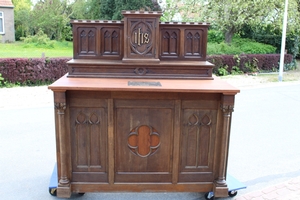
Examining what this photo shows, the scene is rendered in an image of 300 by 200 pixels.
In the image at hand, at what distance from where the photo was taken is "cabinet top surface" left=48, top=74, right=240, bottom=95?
273cm

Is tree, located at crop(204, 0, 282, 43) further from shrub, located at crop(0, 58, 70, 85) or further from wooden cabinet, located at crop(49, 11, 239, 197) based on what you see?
wooden cabinet, located at crop(49, 11, 239, 197)

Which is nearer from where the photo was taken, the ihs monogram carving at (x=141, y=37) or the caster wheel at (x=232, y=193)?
the ihs monogram carving at (x=141, y=37)

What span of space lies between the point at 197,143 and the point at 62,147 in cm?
137

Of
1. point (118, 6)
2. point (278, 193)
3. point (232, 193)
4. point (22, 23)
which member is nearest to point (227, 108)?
point (232, 193)

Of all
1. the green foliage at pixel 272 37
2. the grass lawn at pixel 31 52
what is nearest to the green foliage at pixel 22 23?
the grass lawn at pixel 31 52

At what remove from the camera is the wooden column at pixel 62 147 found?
280cm

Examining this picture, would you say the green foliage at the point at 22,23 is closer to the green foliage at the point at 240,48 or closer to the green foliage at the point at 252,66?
the green foliage at the point at 240,48

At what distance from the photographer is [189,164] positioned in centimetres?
316

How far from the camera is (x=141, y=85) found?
9.30 ft

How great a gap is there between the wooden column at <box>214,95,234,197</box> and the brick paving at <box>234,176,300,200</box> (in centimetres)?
33

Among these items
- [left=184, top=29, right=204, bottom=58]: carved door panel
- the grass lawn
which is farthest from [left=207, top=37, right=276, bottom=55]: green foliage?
[left=184, top=29, right=204, bottom=58]: carved door panel

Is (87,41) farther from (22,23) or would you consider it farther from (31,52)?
(22,23)

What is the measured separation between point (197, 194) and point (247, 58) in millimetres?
11774

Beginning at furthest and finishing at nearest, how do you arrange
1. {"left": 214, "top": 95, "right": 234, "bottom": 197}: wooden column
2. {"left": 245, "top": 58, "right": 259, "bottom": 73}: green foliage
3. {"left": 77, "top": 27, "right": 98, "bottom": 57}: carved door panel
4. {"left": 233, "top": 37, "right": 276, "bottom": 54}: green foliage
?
{"left": 233, "top": 37, "right": 276, "bottom": 54}: green foliage
{"left": 245, "top": 58, "right": 259, "bottom": 73}: green foliage
{"left": 77, "top": 27, "right": 98, "bottom": 57}: carved door panel
{"left": 214, "top": 95, "right": 234, "bottom": 197}: wooden column
